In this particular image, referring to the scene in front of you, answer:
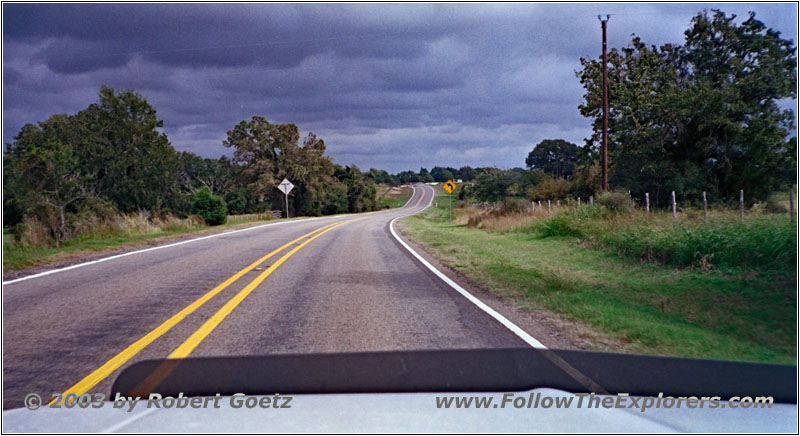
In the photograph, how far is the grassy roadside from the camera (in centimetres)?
658

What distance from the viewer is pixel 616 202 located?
2142 centimetres

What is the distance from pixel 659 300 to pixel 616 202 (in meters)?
12.9

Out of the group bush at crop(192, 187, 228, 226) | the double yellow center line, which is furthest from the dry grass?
bush at crop(192, 187, 228, 226)

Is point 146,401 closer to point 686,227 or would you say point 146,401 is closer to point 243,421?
point 243,421

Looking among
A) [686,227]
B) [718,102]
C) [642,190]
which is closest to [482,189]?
[642,190]

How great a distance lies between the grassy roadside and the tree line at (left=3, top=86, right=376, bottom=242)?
15.1 meters

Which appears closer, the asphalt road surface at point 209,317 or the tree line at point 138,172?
the asphalt road surface at point 209,317

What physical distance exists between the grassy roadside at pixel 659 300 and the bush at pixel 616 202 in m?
6.21

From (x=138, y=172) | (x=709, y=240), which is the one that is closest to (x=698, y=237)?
(x=709, y=240)

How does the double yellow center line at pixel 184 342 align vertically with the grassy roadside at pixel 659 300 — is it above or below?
above

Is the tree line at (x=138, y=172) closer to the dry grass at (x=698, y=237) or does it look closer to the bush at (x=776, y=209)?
the dry grass at (x=698, y=237)

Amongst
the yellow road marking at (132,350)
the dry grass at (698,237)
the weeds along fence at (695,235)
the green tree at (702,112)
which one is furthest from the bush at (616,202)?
the yellow road marking at (132,350)

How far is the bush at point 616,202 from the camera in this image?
20875 mm

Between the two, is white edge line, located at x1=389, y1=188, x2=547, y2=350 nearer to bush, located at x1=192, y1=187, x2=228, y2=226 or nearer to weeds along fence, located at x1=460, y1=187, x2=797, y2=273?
weeds along fence, located at x1=460, y1=187, x2=797, y2=273
